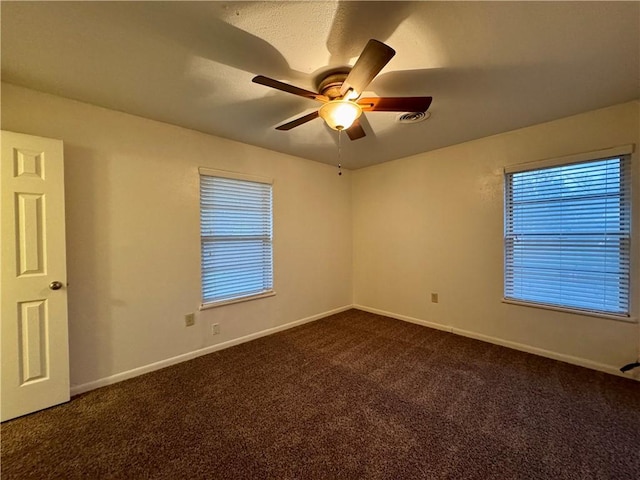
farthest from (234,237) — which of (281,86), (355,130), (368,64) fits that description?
(368,64)

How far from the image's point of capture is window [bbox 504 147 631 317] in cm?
240

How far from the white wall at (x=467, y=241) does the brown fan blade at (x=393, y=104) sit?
1.14 meters

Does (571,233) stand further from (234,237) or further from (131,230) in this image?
(131,230)

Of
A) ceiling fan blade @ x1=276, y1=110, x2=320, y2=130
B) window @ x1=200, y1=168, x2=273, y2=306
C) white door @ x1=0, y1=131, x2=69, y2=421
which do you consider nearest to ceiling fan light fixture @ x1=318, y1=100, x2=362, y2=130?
ceiling fan blade @ x1=276, y1=110, x2=320, y2=130

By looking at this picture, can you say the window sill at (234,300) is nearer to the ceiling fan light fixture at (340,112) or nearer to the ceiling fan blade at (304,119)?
the ceiling fan blade at (304,119)

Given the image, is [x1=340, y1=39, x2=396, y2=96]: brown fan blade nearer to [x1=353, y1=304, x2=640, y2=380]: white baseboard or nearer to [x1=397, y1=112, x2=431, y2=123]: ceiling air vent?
[x1=397, y1=112, x2=431, y2=123]: ceiling air vent

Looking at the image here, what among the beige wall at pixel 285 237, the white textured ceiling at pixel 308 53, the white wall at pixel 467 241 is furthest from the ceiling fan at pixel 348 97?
the beige wall at pixel 285 237

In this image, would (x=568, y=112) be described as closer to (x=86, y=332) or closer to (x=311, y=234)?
(x=311, y=234)

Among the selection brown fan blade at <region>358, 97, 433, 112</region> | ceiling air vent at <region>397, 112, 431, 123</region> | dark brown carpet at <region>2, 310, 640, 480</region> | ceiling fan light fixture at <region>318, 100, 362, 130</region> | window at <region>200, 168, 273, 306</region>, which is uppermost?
ceiling air vent at <region>397, 112, 431, 123</region>

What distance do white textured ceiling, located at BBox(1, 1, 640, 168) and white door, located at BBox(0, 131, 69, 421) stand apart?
0.61 metres

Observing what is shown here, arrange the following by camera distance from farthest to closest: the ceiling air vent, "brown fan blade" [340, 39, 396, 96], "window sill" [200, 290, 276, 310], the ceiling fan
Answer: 1. "window sill" [200, 290, 276, 310]
2. the ceiling air vent
3. the ceiling fan
4. "brown fan blade" [340, 39, 396, 96]

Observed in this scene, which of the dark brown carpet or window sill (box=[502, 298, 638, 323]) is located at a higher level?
window sill (box=[502, 298, 638, 323])

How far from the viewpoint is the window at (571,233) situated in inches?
94.3

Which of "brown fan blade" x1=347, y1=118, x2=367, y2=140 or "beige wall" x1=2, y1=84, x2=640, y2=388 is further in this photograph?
"beige wall" x1=2, y1=84, x2=640, y2=388
